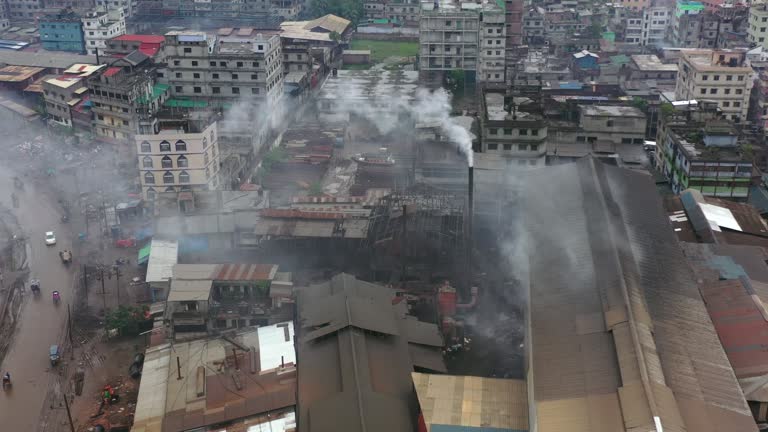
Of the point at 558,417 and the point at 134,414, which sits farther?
the point at 134,414

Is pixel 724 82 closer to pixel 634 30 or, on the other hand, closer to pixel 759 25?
pixel 759 25

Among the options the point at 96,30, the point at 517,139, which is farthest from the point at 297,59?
the point at 517,139

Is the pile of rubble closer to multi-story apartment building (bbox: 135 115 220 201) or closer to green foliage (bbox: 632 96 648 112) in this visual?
multi-story apartment building (bbox: 135 115 220 201)

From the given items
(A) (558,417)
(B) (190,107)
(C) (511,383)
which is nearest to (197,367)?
(C) (511,383)

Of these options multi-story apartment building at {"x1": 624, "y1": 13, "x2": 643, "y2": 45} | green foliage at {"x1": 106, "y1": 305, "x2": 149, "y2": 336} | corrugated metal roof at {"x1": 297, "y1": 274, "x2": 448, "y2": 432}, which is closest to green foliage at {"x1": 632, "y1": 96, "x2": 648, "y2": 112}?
multi-story apartment building at {"x1": 624, "y1": 13, "x2": 643, "y2": 45}

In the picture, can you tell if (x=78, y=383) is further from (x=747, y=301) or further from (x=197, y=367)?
(x=747, y=301)

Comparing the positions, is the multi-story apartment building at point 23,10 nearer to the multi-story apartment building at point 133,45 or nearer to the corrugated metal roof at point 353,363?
the multi-story apartment building at point 133,45

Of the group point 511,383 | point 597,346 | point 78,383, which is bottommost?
point 78,383
